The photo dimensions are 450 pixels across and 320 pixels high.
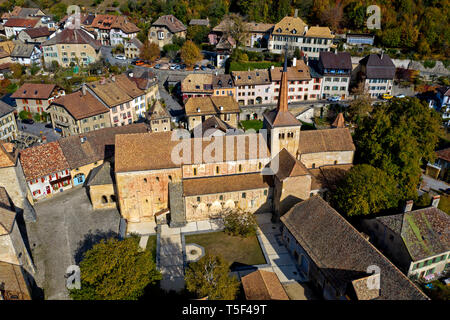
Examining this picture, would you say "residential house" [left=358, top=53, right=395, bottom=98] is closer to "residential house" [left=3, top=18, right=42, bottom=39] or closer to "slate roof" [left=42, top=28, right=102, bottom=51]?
"slate roof" [left=42, top=28, right=102, bottom=51]

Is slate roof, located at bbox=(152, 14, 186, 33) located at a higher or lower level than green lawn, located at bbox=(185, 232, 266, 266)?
higher

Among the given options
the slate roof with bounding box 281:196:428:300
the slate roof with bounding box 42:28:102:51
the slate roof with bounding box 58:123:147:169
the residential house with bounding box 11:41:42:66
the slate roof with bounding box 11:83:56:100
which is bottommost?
the slate roof with bounding box 281:196:428:300

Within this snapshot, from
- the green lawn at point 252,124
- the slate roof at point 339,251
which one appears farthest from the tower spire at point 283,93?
the green lawn at point 252,124

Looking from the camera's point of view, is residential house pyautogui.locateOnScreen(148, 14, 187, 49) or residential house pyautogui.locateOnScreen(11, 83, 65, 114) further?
residential house pyautogui.locateOnScreen(148, 14, 187, 49)

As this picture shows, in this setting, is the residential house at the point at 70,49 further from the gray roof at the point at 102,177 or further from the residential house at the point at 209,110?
the gray roof at the point at 102,177

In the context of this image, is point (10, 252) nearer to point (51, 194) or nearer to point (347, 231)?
point (51, 194)

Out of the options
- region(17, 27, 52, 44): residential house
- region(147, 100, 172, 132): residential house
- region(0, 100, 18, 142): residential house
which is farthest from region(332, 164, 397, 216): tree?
region(17, 27, 52, 44): residential house
